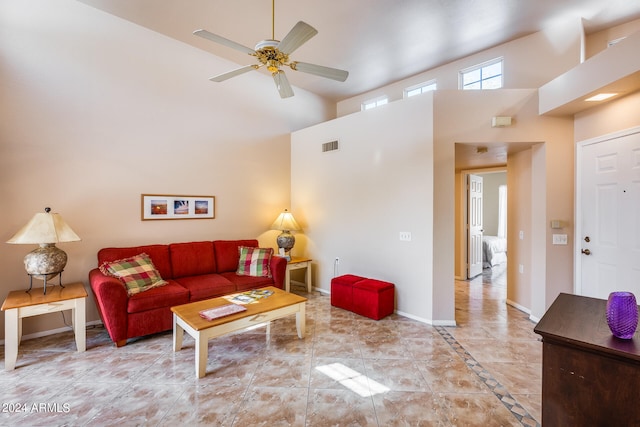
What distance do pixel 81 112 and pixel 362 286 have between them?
13.1 ft

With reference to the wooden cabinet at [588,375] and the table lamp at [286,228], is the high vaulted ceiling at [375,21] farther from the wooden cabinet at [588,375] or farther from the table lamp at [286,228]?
the wooden cabinet at [588,375]

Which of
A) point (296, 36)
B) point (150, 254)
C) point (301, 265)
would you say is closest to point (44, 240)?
point (150, 254)

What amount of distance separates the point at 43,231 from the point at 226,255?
2.03m

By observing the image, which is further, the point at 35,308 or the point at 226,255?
the point at 226,255

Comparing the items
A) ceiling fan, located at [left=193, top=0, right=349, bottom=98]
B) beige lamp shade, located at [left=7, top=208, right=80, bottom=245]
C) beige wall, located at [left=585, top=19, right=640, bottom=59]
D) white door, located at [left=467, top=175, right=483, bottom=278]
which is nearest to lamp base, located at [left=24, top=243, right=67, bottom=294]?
beige lamp shade, located at [left=7, top=208, right=80, bottom=245]

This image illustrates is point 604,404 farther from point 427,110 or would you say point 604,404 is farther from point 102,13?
point 102,13

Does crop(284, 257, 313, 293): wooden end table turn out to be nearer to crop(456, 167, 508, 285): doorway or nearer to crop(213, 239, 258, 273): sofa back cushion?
crop(213, 239, 258, 273): sofa back cushion

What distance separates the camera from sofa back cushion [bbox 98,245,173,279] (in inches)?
134

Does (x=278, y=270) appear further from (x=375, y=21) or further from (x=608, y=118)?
(x=608, y=118)

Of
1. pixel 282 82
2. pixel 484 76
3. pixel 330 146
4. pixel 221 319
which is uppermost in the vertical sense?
pixel 484 76

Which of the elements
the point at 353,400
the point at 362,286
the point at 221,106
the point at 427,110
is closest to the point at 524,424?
the point at 353,400

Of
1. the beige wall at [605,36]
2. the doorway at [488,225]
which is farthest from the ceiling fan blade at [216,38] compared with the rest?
the doorway at [488,225]

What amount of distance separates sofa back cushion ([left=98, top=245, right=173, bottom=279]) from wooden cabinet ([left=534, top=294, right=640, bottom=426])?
12.6 feet

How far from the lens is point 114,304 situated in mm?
2832
